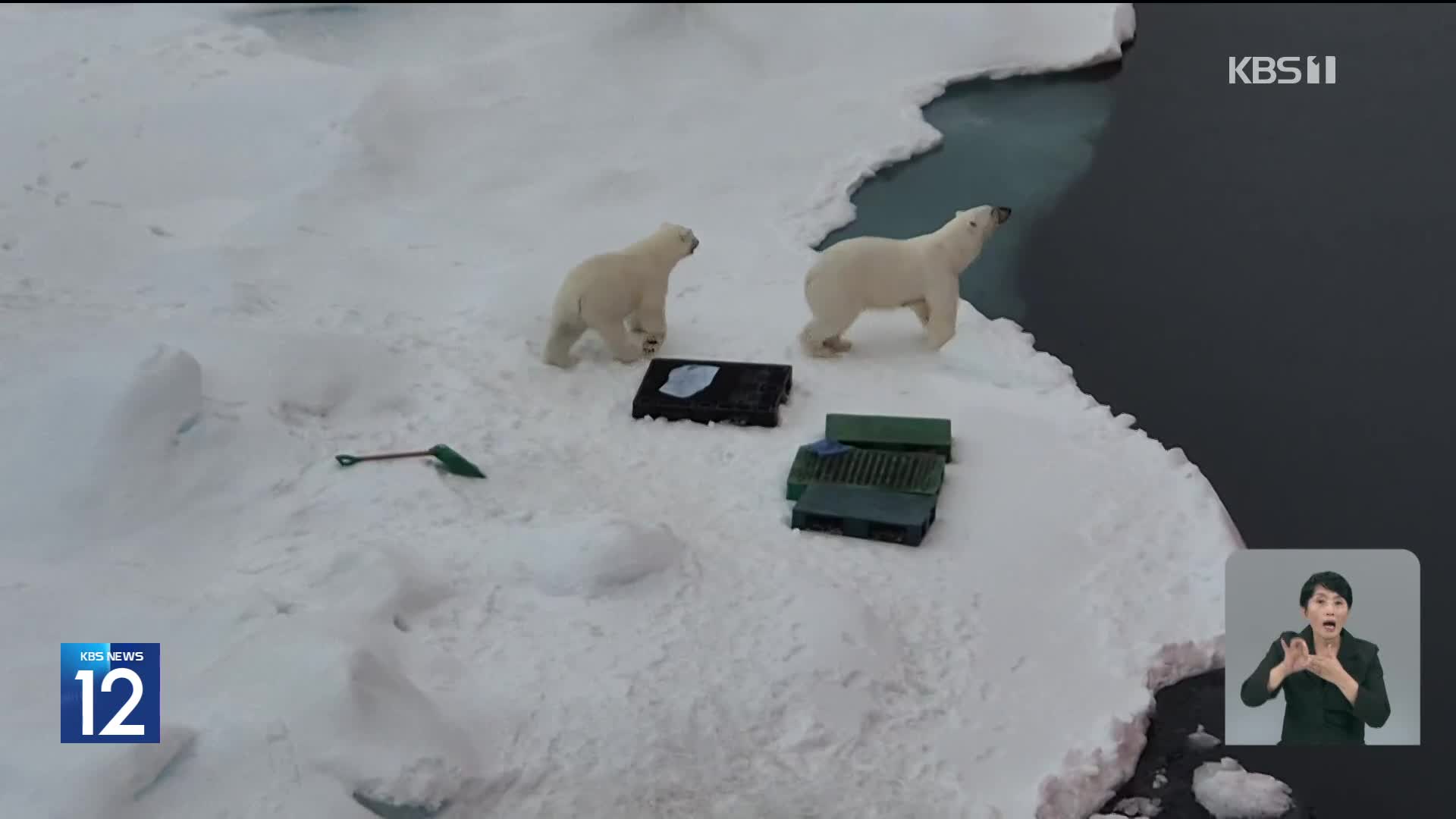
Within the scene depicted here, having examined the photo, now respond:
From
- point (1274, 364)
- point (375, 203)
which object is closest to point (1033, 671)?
point (1274, 364)

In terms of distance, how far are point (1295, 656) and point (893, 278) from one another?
1727mm

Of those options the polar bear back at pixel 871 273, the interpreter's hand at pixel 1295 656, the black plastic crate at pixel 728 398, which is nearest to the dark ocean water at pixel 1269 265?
the interpreter's hand at pixel 1295 656

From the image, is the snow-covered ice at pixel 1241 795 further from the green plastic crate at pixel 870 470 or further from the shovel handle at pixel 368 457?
the shovel handle at pixel 368 457

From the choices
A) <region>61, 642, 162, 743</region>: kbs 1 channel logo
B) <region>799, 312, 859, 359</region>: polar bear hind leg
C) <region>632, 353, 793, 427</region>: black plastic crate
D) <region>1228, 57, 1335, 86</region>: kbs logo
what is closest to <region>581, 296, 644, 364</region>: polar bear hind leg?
<region>632, 353, 793, 427</region>: black plastic crate

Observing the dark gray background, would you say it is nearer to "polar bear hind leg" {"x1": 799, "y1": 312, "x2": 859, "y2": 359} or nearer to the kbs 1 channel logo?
"polar bear hind leg" {"x1": 799, "y1": 312, "x2": 859, "y2": 359}

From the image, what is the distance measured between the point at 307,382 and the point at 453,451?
1.70ft

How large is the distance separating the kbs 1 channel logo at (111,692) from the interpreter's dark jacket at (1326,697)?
6.15 ft

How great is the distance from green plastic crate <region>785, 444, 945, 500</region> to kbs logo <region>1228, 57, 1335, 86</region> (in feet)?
8.48

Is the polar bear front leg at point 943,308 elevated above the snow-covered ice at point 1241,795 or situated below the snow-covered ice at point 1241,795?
above

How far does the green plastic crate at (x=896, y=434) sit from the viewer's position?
3295 millimetres

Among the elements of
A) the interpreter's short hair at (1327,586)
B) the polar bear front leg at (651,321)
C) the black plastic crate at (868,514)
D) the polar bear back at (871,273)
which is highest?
the polar bear back at (871,273)

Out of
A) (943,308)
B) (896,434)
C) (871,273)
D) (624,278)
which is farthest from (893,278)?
(624,278)

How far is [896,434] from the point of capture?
3314 mm

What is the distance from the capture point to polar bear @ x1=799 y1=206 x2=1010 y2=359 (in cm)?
370
